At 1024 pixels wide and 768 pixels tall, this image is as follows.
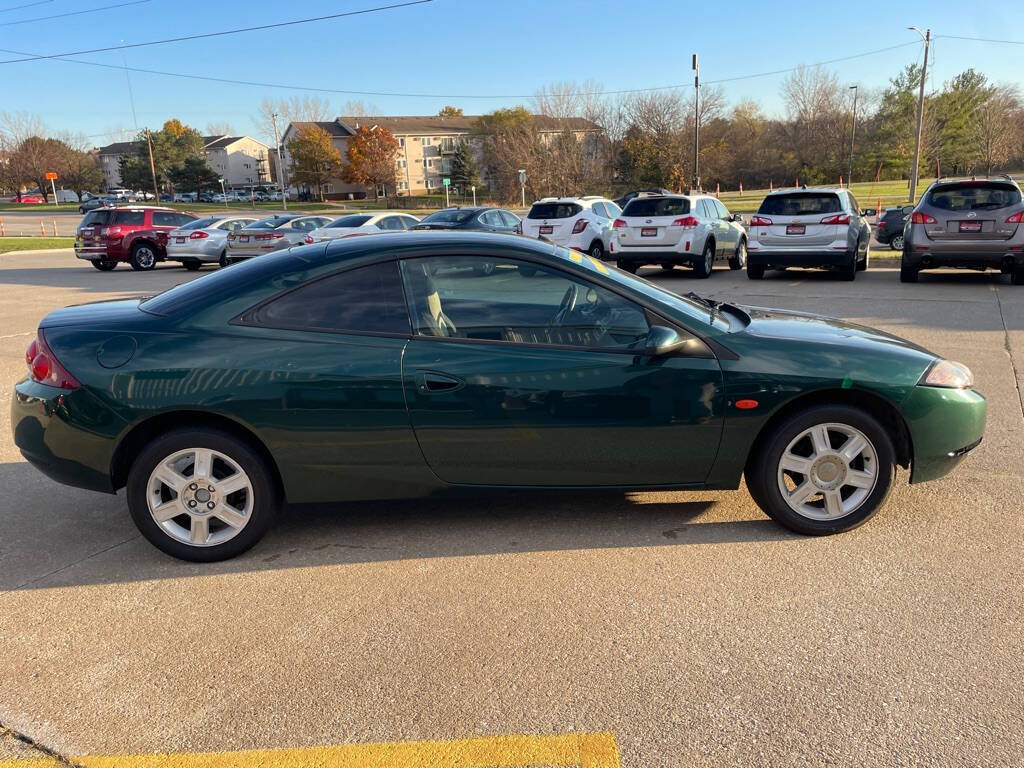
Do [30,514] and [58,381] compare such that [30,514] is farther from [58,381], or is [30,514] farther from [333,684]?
[333,684]

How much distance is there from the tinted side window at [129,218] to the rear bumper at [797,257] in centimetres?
1761

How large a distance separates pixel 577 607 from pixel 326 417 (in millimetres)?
1451

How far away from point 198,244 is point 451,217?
7.50 meters

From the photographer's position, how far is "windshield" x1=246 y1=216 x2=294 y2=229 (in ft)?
73.9

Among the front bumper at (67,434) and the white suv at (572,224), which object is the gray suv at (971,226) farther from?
the front bumper at (67,434)

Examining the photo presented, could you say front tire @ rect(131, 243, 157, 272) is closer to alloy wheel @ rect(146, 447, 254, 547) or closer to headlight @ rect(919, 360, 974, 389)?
alloy wheel @ rect(146, 447, 254, 547)

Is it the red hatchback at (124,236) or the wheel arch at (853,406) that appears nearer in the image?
the wheel arch at (853,406)

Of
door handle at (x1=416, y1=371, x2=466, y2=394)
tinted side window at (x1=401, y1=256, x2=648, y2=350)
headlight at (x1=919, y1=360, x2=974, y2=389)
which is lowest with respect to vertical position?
headlight at (x1=919, y1=360, x2=974, y2=389)

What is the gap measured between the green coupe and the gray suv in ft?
35.0

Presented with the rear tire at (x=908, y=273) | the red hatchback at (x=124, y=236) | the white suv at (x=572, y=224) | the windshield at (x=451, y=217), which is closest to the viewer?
the rear tire at (x=908, y=273)

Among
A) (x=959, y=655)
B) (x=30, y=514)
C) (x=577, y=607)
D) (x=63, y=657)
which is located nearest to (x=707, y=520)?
(x=577, y=607)

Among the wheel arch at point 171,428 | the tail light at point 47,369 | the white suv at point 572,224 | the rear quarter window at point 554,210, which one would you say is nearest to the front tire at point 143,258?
the white suv at point 572,224

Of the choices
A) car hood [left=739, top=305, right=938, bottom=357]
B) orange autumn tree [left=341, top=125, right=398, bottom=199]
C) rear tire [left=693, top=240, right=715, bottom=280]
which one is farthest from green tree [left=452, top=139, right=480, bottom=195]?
car hood [left=739, top=305, right=938, bottom=357]

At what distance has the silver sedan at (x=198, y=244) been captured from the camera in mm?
22562
